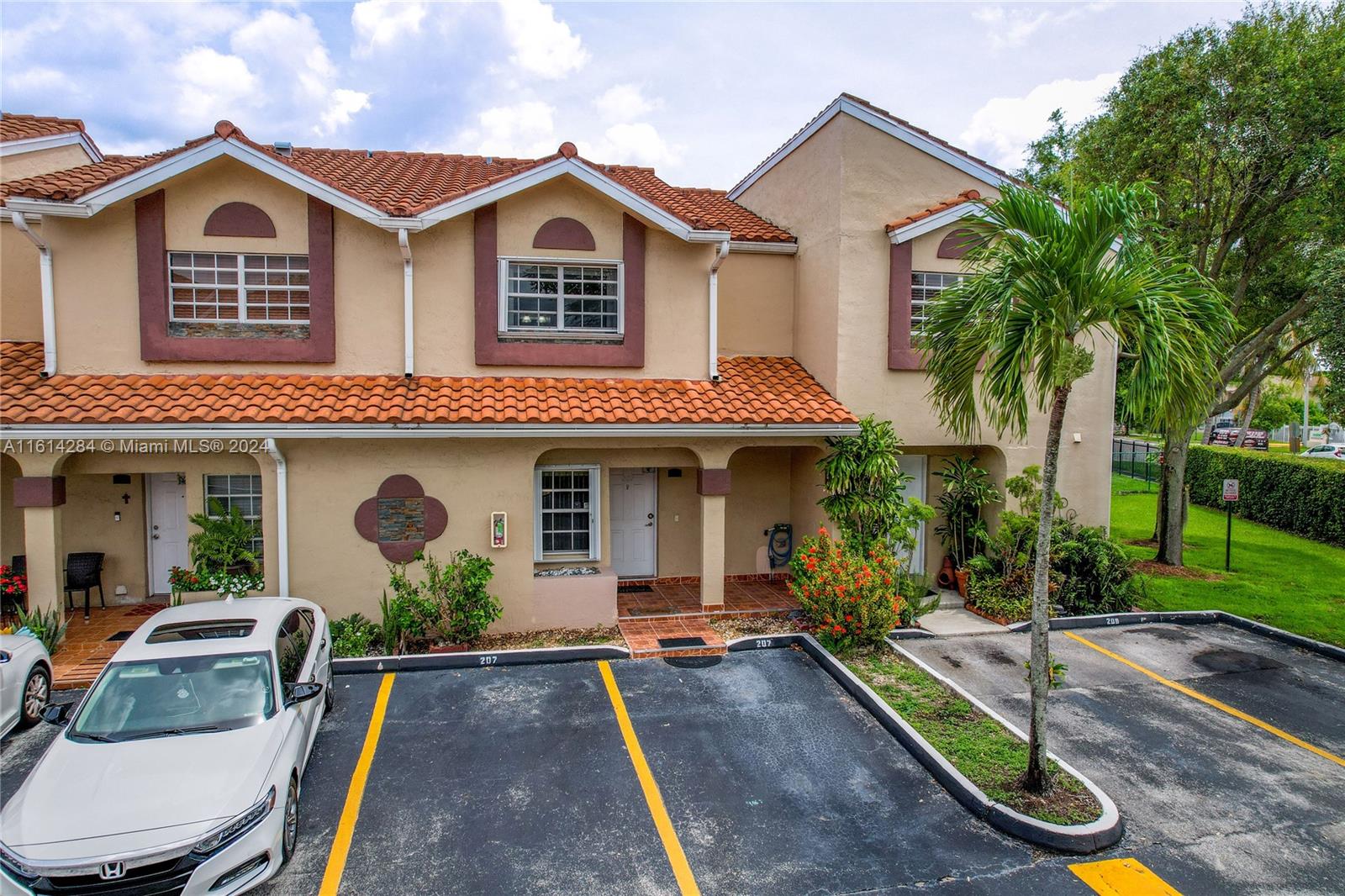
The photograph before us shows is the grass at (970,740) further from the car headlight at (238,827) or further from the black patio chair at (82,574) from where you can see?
the black patio chair at (82,574)

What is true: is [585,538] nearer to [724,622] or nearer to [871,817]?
[724,622]

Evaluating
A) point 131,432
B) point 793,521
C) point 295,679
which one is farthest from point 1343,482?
point 131,432

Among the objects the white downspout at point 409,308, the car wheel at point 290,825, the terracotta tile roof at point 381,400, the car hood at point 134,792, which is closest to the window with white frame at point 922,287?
the terracotta tile roof at point 381,400

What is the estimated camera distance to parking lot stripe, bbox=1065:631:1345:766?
312 inches

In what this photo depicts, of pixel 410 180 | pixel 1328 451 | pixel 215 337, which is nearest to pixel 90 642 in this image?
pixel 215 337

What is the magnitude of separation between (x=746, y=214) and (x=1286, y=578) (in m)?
13.9

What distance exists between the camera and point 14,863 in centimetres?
485

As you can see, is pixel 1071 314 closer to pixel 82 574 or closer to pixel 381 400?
pixel 381 400

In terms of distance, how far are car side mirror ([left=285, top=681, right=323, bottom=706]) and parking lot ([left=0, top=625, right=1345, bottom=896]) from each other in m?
0.99

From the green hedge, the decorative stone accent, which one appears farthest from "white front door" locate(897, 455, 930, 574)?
the decorative stone accent

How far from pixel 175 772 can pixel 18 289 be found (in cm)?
995

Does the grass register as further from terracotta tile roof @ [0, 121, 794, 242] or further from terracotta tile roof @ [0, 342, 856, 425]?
terracotta tile roof @ [0, 121, 794, 242]

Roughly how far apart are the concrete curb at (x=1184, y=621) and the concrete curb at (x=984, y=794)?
3.69m

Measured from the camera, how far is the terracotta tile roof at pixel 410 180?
1054cm
